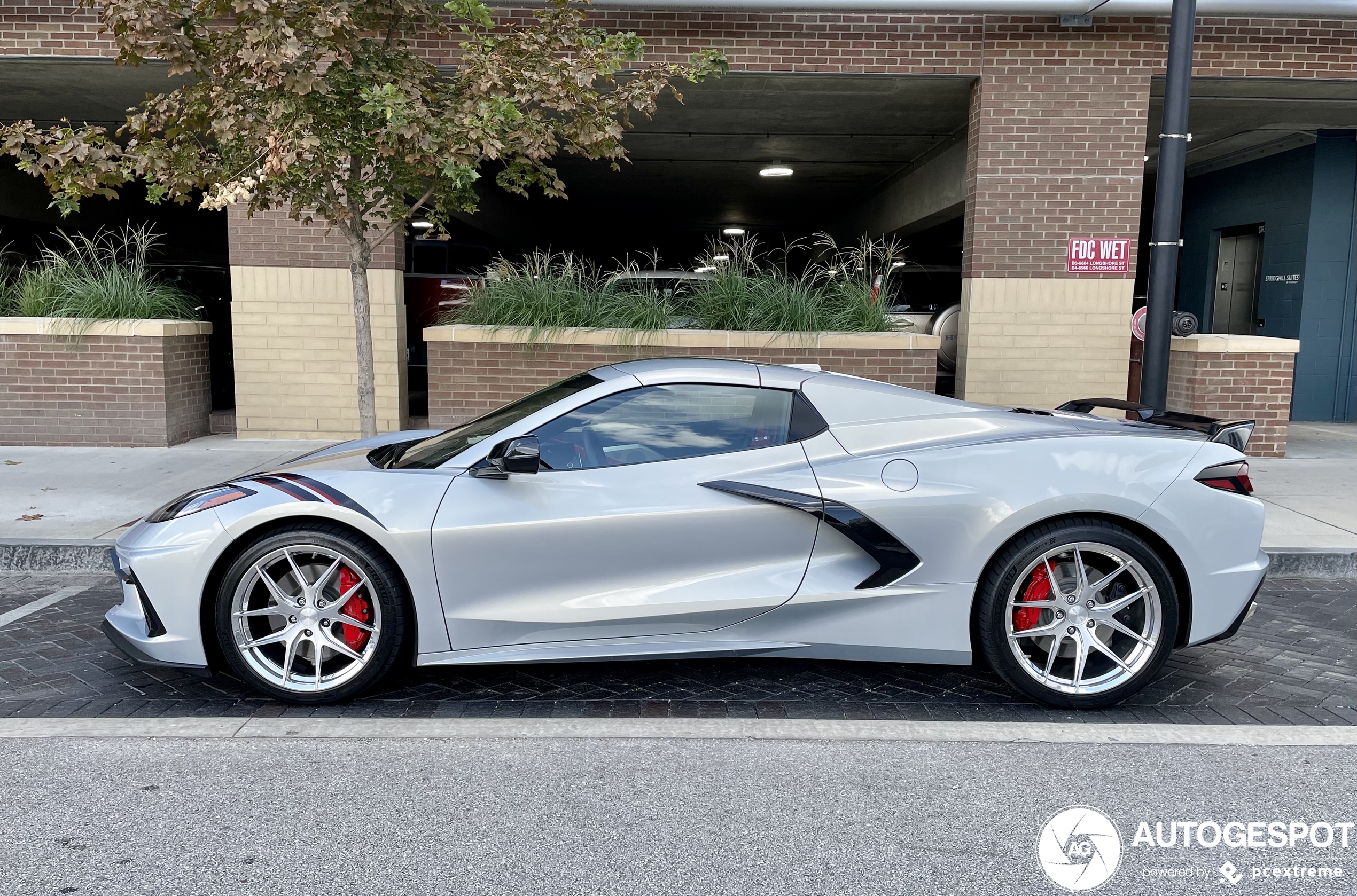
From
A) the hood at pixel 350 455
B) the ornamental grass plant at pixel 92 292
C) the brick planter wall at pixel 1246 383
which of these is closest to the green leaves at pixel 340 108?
the hood at pixel 350 455

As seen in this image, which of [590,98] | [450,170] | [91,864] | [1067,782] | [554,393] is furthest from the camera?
[590,98]

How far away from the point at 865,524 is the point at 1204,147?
13.2 m

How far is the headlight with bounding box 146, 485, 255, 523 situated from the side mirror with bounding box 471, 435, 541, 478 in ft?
3.08

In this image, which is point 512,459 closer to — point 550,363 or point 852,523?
point 852,523

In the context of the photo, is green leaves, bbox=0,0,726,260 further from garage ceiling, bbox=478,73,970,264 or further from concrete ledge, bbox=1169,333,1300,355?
concrete ledge, bbox=1169,333,1300,355

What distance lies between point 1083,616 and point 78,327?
9503mm

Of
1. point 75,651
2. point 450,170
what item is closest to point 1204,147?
point 450,170

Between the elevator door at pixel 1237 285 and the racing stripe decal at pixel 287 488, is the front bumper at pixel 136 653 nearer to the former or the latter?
the racing stripe decal at pixel 287 488

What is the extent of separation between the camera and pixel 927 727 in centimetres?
399

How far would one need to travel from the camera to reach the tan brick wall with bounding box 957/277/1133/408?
1017 cm

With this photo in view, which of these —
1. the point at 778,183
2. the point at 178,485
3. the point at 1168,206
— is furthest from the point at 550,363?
the point at 778,183

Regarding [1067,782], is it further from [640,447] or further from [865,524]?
[640,447]

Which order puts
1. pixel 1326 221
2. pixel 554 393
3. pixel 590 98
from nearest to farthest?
1. pixel 554 393
2. pixel 590 98
3. pixel 1326 221

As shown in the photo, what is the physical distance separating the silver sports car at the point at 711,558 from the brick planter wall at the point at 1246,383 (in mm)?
6639
